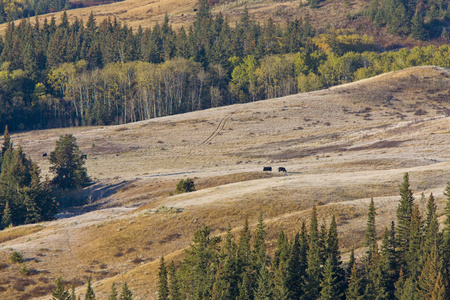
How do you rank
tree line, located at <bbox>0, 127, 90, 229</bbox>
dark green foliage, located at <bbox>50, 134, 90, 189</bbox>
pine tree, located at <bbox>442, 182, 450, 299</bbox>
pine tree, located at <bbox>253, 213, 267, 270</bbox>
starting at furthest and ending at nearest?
dark green foliage, located at <bbox>50, 134, 90, 189</bbox> < tree line, located at <bbox>0, 127, 90, 229</bbox> < pine tree, located at <bbox>253, 213, 267, 270</bbox> < pine tree, located at <bbox>442, 182, 450, 299</bbox>

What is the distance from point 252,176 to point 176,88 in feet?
306

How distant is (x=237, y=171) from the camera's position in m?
101

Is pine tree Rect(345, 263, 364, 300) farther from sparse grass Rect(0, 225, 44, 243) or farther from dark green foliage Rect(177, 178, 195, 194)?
sparse grass Rect(0, 225, 44, 243)

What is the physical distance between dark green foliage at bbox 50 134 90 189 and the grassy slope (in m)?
4.49

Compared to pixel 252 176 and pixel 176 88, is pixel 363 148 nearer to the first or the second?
pixel 252 176

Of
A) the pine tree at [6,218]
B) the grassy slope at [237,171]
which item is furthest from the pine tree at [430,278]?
the pine tree at [6,218]

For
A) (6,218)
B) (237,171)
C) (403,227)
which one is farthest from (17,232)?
(403,227)

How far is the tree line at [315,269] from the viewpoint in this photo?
51.1m

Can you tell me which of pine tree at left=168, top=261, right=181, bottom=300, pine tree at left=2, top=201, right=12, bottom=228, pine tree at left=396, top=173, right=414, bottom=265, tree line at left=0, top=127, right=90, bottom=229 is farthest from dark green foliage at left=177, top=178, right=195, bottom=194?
pine tree at left=396, top=173, right=414, bottom=265

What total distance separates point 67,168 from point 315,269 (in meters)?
62.2

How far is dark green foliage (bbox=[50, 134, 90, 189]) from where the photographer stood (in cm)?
10175

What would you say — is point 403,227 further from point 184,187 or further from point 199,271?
point 184,187

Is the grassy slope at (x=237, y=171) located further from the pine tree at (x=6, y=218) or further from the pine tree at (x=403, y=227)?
the pine tree at (x=6, y=218)

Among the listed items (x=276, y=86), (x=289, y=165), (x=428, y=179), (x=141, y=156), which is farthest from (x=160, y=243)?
(x=276, y=86)
